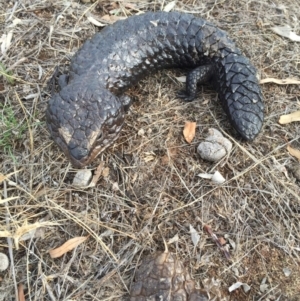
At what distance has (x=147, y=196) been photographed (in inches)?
123

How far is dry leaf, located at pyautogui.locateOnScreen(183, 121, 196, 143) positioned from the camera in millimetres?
3398

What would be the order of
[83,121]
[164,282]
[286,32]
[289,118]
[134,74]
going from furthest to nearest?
[286,32]
[134,74]
[289,118]
[83,121]
[164,282]

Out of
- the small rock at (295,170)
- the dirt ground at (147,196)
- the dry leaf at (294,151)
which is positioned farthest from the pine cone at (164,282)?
the dry leaf at (294,151)

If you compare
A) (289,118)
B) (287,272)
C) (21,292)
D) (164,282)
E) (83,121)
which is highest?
(83,121)

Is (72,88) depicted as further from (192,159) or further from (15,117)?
(192,159)

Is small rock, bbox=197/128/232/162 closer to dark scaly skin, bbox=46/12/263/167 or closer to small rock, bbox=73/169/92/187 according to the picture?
dark scaly skin, bbox=46/12/263/167

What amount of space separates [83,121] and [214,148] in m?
0.98

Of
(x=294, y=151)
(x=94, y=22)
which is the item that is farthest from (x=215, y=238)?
(x=94, y=22)

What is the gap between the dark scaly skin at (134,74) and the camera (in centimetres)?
310

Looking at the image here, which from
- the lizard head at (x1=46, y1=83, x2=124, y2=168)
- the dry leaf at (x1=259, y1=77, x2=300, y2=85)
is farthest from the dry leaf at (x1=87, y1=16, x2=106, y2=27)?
the dry leaf at (x1=259, y1=77, x2=300, y2=85)

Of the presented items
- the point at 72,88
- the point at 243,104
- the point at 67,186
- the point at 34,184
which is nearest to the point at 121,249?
the point at 67,186

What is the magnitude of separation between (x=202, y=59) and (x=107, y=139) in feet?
3.87

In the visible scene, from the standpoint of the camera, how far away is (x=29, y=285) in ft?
9.23

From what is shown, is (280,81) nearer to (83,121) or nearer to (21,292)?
(83,121)
